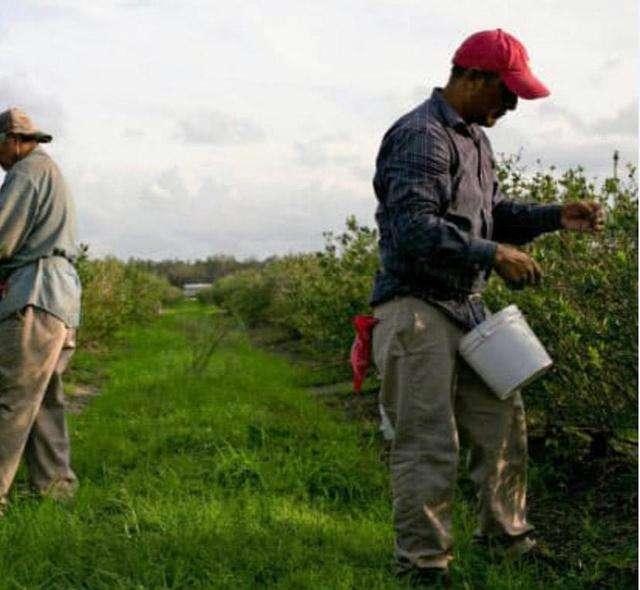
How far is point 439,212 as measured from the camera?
368cm

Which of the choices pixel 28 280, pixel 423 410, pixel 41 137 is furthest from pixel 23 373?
pixel 423 410

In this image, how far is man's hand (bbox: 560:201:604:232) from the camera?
378 cm

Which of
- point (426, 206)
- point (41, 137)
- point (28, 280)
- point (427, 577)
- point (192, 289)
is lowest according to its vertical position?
point (192, 289)

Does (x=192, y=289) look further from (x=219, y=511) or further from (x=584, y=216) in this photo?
(x=584, y=216)

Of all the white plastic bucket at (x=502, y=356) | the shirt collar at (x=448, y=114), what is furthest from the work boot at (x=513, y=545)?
the shirt collar at (x=448, y=114)

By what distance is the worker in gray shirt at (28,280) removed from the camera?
16.8ft

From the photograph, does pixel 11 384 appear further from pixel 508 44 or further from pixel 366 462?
pixel 508 44

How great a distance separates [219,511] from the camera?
187 inches

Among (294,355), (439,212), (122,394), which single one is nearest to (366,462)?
(439,212)

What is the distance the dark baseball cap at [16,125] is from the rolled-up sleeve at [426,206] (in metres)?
2.29

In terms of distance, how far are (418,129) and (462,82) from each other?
26 cm

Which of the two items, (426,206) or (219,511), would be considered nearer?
(426,206)

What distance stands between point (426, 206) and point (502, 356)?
582 millimetres

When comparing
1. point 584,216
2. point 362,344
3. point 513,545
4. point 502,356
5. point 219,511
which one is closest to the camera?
point 502,356
